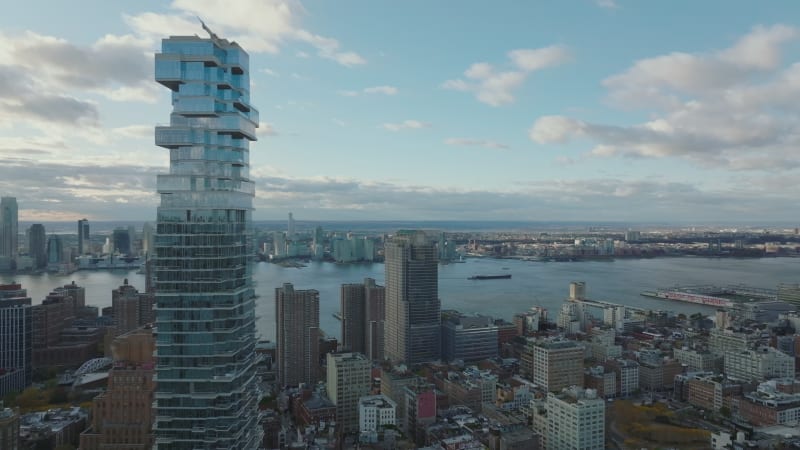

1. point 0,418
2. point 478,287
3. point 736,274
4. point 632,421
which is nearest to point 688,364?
point 632,421

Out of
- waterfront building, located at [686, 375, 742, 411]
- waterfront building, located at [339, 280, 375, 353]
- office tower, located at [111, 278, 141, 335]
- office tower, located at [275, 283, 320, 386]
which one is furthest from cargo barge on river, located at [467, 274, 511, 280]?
waterfront building, located at [686, 375, 742, 411]

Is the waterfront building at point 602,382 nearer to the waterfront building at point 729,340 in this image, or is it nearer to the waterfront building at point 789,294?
the waterfront building at point 729,340

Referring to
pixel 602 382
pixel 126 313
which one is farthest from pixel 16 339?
pixel 602 382

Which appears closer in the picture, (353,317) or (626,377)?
(626,377)

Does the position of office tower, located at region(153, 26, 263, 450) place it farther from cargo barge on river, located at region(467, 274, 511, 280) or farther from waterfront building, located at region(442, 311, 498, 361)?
cargo barge on river, located at region(467, 274, 511, 280)

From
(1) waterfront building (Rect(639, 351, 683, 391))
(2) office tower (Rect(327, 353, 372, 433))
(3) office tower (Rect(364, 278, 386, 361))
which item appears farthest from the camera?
(3) office tower (Rect(364, 278, 386, 361))

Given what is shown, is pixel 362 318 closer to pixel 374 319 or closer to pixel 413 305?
pixel 374 319
